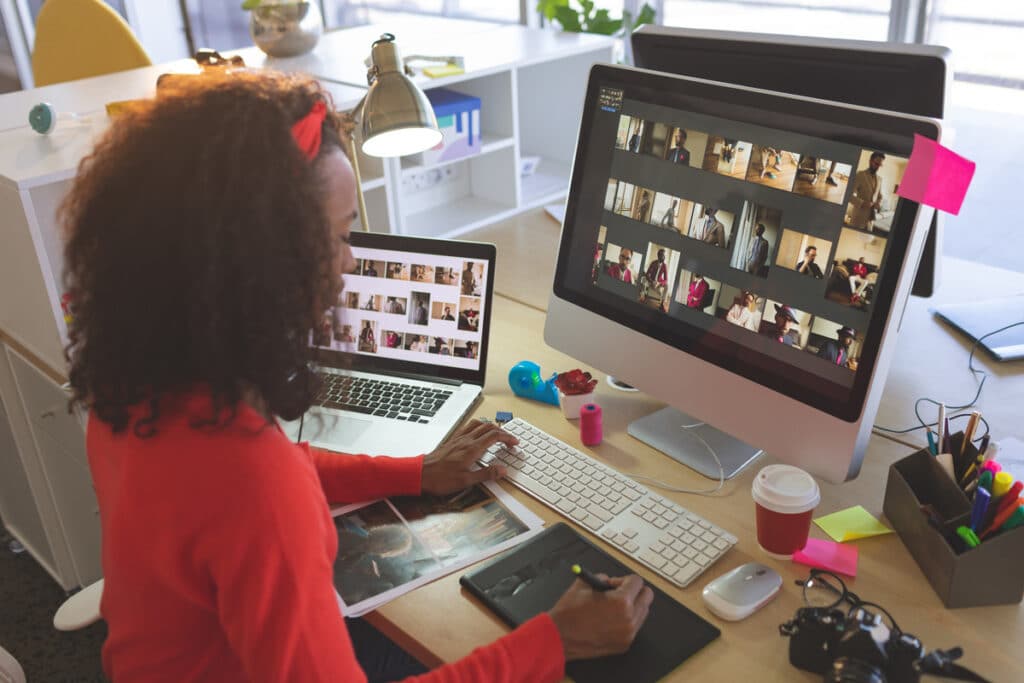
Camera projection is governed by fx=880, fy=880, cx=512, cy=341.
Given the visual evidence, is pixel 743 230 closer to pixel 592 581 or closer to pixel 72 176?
pixel 592 581

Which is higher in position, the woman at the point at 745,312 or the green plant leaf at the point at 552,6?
the green plant leaf at the point at 552,6

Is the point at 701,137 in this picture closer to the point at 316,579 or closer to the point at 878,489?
the point at 878,489

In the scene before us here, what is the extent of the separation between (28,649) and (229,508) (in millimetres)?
1658

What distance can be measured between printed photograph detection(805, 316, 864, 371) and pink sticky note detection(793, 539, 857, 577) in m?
0.23

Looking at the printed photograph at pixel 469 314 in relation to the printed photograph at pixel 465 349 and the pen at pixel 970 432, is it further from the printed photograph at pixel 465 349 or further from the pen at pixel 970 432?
the pen at pixel 970 432

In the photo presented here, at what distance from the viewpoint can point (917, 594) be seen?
1035 mm

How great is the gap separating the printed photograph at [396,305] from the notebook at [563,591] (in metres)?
0.52

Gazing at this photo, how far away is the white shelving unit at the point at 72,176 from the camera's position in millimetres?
1661

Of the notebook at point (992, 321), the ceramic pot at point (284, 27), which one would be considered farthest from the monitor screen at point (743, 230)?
the ceramic pot at point (284, 27)

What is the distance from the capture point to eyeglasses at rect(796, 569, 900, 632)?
101 cm

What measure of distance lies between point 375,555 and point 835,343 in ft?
2.09

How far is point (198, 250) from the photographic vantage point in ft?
2.59

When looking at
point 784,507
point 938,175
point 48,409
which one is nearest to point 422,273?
point 784,507

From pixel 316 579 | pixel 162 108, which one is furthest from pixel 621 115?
pixel 316 579
